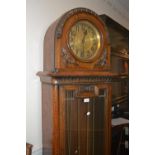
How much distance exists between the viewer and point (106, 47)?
5.52 feet

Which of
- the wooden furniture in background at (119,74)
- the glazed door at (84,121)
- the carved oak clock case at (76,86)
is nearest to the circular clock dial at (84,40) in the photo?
the carved oak clock case at (76,86)

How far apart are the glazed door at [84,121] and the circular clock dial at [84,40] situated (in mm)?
294

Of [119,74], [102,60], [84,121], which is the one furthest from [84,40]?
[119,74]

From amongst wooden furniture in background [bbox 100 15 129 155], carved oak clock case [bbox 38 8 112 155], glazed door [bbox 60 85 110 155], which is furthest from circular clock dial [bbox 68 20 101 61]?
wooden furniture in background [bbox 100 15 129 155]

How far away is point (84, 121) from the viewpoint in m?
1.55

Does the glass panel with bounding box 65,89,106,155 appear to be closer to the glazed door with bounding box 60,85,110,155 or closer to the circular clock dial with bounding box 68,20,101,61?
the glazed door with bounding box 60,85,110,155

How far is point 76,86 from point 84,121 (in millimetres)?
317

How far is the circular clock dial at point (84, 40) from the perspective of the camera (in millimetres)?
1522

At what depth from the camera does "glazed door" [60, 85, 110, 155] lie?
145 cm

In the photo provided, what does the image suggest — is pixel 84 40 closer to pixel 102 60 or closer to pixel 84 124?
pixel 102 60

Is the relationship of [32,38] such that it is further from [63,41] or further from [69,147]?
[69,147]

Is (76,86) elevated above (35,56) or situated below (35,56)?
below
